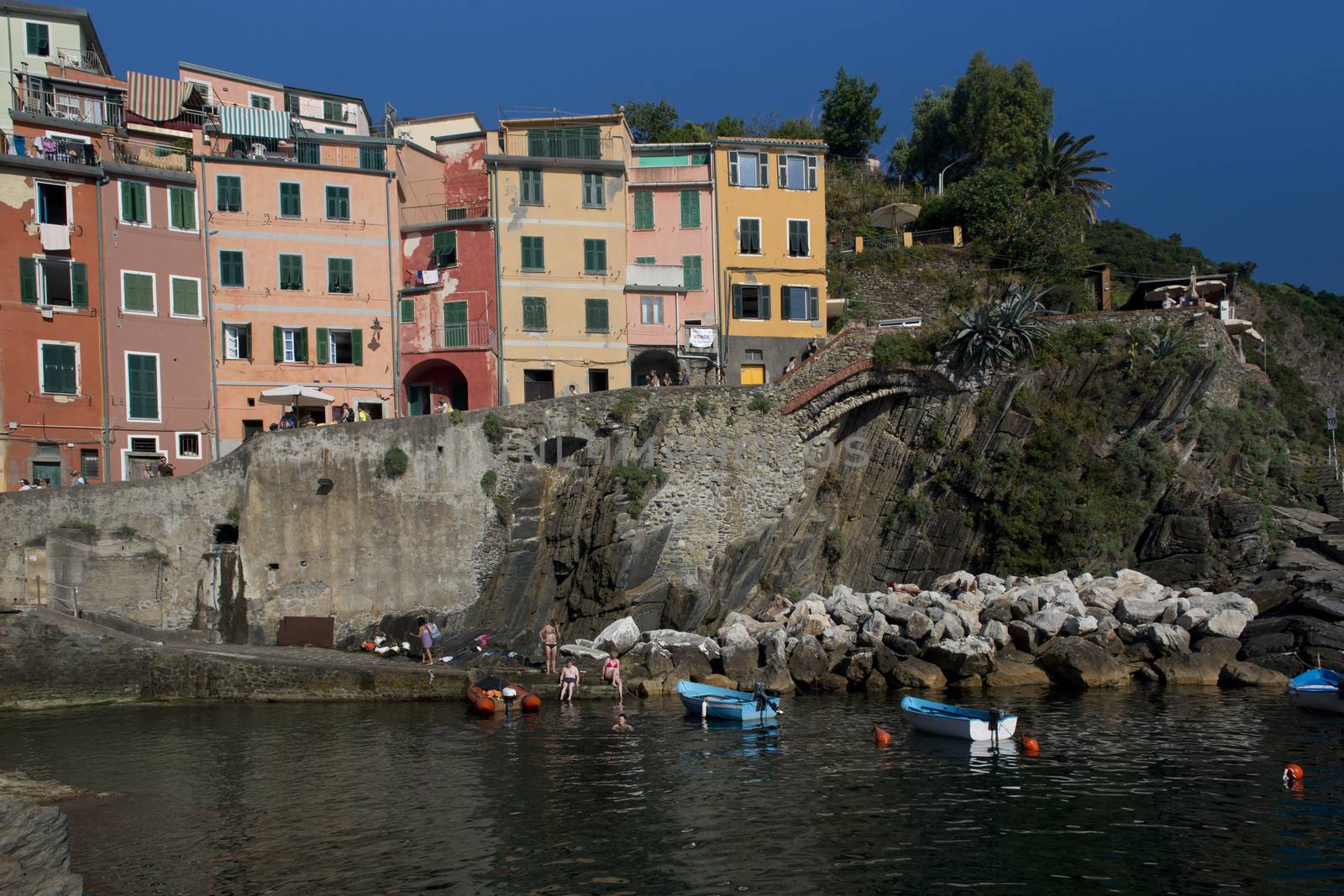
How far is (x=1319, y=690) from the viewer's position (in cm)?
2688

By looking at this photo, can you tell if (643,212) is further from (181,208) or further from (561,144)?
A: (181,208)

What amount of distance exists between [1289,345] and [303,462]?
51364 millimetres

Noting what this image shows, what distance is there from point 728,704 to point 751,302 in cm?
2153

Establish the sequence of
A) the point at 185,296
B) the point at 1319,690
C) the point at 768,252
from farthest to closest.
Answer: the point at 768,252
the point at 185,296
the point at 1319,690

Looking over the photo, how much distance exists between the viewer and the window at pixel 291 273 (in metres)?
42.8

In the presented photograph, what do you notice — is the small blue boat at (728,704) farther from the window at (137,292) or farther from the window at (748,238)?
the window at (137,292)

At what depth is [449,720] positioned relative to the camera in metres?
29.1

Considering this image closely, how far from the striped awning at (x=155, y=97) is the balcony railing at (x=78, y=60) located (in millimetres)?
1717

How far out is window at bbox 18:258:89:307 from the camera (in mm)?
39281

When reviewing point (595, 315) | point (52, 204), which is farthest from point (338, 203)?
point (595, 315)

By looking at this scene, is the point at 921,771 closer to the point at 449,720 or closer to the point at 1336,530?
the point at 449,720

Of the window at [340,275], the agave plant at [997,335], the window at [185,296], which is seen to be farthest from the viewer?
the window at [340,275]

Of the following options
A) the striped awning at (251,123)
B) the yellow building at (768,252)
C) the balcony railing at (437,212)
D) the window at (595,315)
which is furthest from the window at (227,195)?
the yellow building at (768,252)

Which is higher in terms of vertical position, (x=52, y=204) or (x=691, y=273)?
(x=52, y=204)
